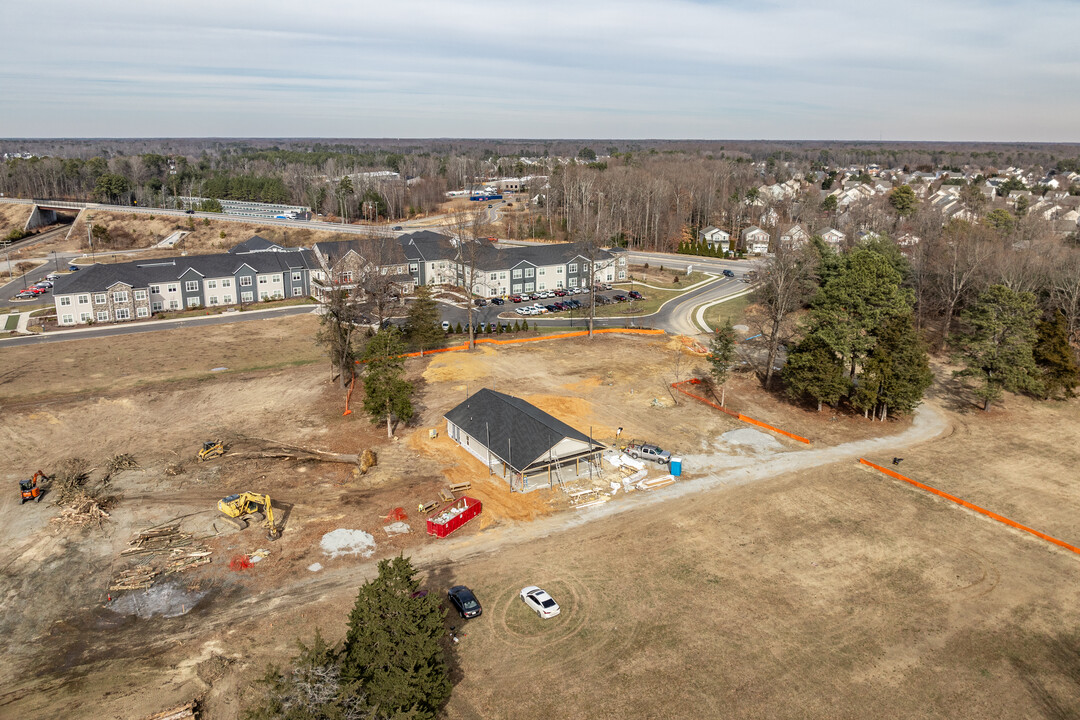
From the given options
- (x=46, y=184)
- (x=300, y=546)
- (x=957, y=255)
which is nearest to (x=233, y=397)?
(x=300, y=546)

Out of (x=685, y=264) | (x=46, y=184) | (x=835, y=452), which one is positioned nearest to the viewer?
(x=835, y=452)

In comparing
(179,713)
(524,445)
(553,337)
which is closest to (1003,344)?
(524,445)

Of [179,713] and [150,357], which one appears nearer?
[179,713]

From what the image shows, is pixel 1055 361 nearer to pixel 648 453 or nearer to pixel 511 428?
pixel 648 453

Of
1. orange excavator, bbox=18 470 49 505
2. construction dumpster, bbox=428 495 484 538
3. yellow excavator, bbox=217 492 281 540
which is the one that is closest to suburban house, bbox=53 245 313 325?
orange excavator, bbox=18 470 49 505

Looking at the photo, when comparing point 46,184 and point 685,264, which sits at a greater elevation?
point 46,184

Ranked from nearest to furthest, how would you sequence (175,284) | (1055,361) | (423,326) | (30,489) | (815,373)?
(30,489) → (815,373) → (1055,361) → (423,326) → (175,284)

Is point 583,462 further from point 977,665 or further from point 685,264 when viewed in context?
point 685,264
